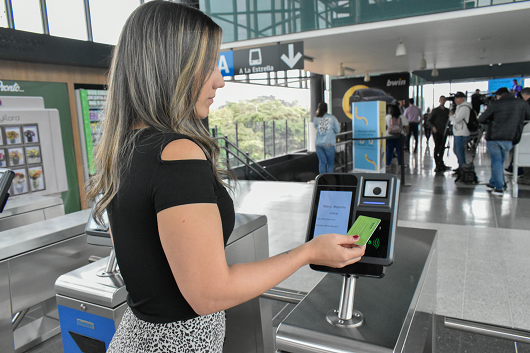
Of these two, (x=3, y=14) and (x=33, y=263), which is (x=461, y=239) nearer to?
(x=33, y=263)

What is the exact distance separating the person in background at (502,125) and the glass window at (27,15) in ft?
22.6

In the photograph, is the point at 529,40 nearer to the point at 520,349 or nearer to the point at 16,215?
the point at 520,349

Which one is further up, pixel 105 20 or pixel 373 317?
pixel 105 20

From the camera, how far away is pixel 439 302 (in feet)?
9.73

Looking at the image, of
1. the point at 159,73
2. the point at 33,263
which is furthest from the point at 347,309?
the point at 33,263

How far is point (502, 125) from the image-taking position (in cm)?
600

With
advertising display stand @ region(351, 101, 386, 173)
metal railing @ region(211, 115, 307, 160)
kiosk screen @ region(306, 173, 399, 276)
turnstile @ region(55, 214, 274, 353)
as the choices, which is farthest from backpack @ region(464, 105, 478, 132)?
kiosk screen @ region(306, 173, 399, 276)

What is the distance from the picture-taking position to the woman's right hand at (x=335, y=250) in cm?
79

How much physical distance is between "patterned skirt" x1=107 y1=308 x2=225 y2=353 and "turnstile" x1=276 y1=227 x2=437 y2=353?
7.3 inches

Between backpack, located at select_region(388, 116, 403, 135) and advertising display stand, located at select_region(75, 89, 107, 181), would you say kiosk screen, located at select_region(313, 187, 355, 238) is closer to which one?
advertising display stand, located at select_region(75, 89, 107, 181)

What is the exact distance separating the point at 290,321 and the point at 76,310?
3.45 feet

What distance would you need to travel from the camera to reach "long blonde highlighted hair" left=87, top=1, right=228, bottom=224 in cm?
81

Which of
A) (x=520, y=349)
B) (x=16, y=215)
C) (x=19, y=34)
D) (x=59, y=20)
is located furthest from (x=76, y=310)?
(x=59, y=20)

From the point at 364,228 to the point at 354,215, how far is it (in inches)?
3.6
